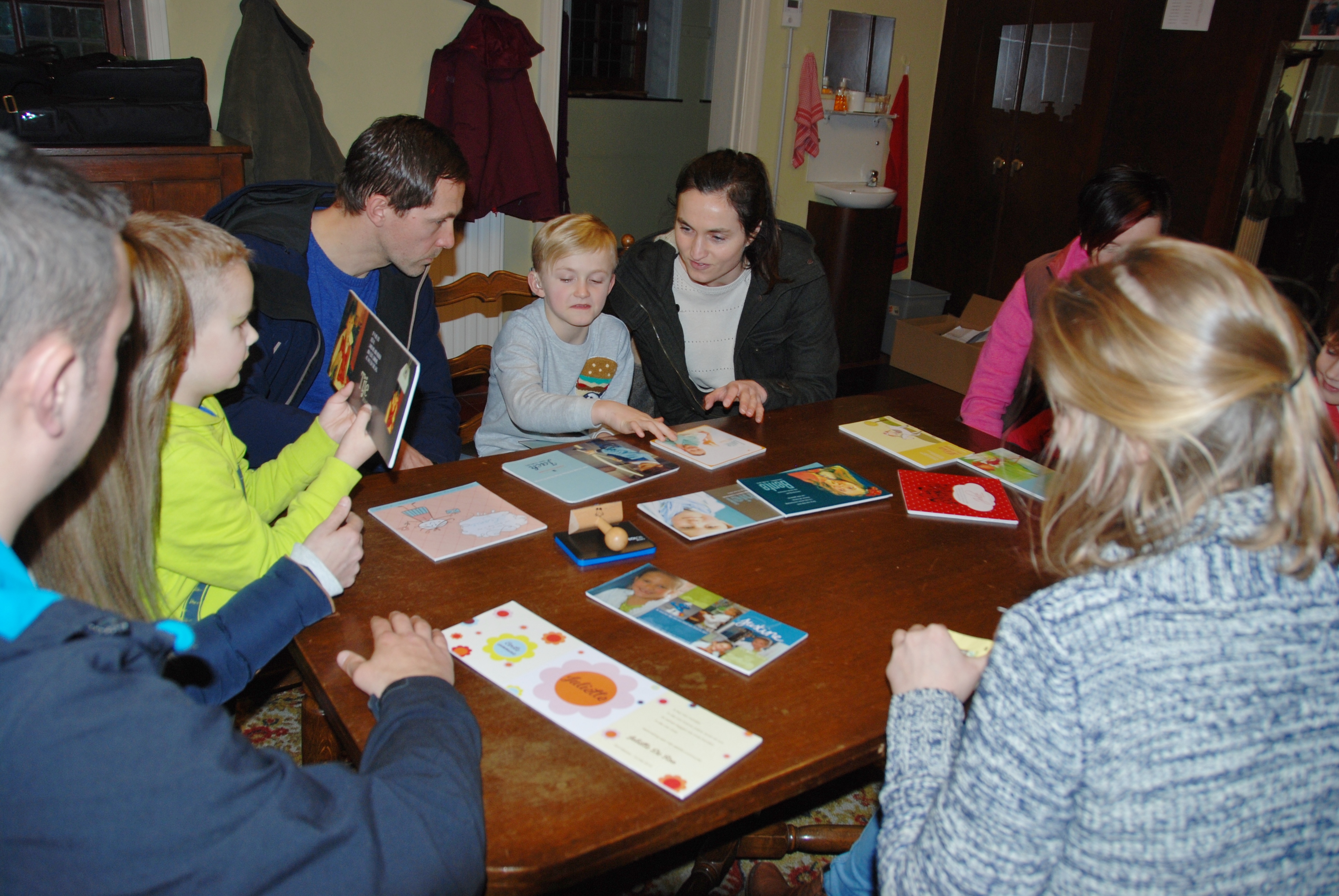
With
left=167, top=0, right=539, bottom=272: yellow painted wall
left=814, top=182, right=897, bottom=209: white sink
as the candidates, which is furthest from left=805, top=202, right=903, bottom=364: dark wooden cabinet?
left=167, top=0, right=539, bottom=272: yellow painted wall

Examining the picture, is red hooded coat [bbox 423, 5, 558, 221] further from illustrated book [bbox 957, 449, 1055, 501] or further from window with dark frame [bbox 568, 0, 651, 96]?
illustrated book [bbox 957, 449, 1055, 501]

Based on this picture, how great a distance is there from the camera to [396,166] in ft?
6.47

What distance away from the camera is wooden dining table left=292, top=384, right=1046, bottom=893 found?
0.87 meters

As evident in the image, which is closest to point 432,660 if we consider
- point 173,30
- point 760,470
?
point 760,470

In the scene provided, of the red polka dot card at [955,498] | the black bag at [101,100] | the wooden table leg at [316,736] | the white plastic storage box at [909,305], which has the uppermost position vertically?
the black bag at [101,100]

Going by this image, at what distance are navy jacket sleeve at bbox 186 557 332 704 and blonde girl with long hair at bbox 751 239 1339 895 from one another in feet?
2.60

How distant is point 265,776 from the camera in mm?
670

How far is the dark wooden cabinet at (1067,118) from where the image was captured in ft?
13.3

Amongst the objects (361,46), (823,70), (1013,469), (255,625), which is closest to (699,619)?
(255,625)

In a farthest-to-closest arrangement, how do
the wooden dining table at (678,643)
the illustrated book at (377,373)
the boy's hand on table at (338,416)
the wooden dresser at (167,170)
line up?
the wooden dresser at (167,170)
the boy's hand on table at (338,416)
the illustrated book at (377,373)
the wooden dining table at (678,643)

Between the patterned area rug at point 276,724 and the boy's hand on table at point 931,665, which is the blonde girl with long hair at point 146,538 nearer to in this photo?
the boy's hand on table at point 931,665

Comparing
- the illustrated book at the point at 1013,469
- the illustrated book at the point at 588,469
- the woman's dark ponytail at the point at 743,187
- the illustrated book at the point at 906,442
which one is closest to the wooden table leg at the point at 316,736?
Result: the illustrated book at the point at 588,469

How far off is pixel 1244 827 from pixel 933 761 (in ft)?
0.92

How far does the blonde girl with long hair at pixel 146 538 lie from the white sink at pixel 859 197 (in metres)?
4.22
